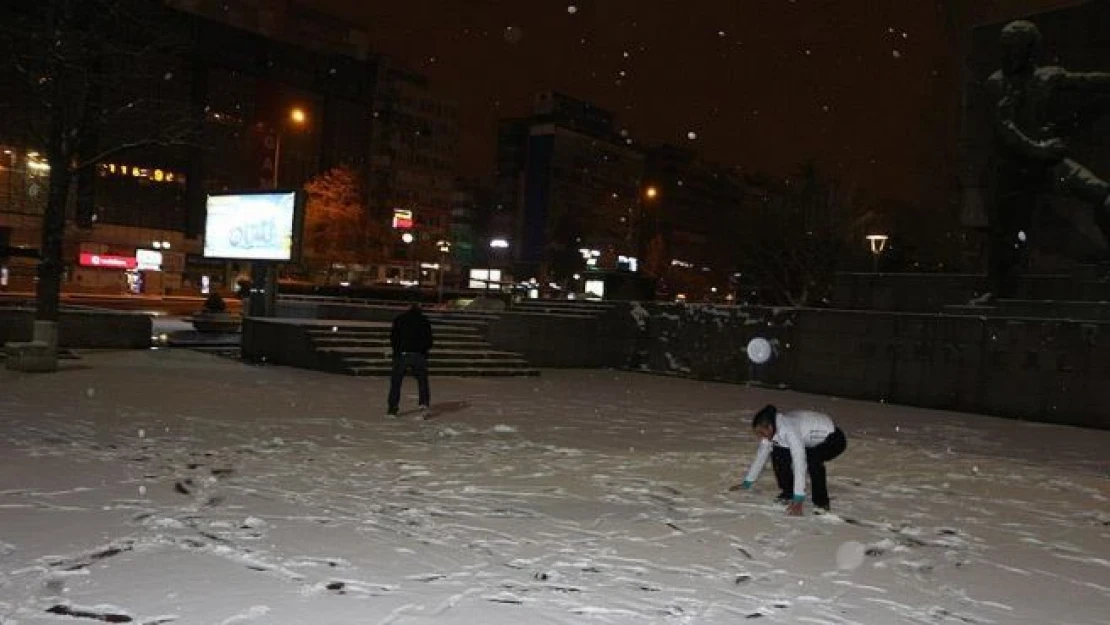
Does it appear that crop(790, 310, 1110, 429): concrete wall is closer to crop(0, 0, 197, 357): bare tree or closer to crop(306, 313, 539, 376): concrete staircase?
crop(306, 313, 539, 376): concrete staircase

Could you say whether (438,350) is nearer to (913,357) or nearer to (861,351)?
(861,351)

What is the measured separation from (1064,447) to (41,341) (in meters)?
16.8

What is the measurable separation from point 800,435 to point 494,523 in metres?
2.76

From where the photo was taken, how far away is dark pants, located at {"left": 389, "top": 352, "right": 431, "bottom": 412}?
41.7 ft

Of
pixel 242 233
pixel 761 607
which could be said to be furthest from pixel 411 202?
pixel 761 607

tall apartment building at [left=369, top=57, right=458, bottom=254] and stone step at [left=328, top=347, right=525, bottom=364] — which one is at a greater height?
tall apartment building at [left=369, top=57, right=458, bottom=254]

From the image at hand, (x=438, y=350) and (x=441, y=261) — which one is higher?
(x=441, y=261)

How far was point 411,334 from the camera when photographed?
13.0 metres

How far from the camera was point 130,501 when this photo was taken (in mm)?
7023

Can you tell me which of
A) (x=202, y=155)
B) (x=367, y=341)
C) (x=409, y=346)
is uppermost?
(x=202, y=155)

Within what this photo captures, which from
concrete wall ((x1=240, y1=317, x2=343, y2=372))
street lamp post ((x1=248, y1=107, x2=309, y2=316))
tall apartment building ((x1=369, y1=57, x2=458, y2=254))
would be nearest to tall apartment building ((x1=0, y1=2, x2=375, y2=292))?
tall apartment building ((x1=369, y1=57, x2=458, y2=254))

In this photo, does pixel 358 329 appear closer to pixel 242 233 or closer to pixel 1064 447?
pixel 242 233

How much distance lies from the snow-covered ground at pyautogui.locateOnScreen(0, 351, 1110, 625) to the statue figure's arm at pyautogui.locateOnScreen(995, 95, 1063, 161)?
7111 millimetres

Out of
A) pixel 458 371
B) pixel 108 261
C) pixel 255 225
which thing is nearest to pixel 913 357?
pixel 458 371
